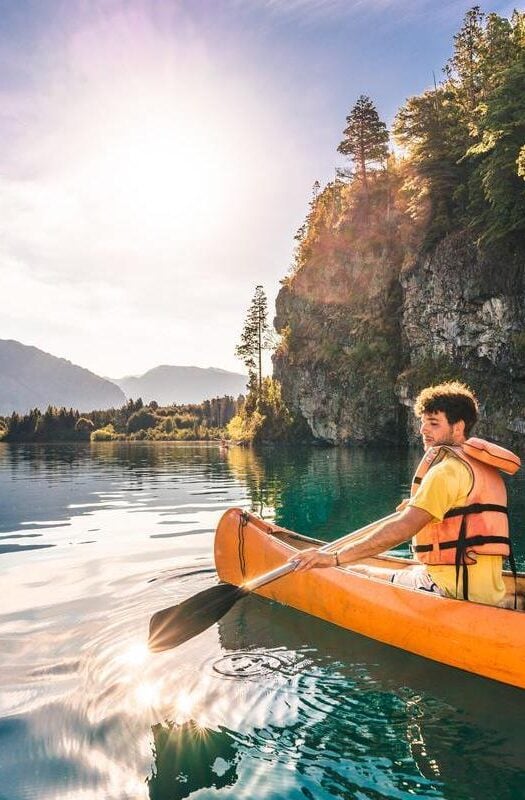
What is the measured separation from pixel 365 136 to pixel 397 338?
77.7 ft

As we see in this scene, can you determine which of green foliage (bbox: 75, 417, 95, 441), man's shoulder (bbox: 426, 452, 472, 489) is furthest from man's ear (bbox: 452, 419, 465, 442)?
green foliage (bbox: 75, 417, 95, 441)

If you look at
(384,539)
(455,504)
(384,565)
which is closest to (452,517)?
(455,504)

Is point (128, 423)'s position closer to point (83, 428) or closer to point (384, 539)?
point (83, 428)

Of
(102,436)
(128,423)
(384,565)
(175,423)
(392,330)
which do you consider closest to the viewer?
(384,565)

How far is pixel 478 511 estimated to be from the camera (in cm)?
476

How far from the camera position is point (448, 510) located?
4855mm

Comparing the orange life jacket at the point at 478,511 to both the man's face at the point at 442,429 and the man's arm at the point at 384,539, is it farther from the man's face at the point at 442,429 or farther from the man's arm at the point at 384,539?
the man's arm at the point at 384,539

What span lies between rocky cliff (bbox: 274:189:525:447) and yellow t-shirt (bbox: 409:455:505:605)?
26.3 metres

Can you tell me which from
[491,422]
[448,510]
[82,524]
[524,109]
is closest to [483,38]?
[524,109]

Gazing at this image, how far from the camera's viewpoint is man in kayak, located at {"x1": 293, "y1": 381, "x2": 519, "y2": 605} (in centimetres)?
465

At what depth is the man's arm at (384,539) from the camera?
462 cm

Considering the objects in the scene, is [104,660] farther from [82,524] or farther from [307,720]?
[82,524]

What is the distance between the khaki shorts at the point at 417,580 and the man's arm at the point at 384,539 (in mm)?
969

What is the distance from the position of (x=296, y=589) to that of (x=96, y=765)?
3431 mm
